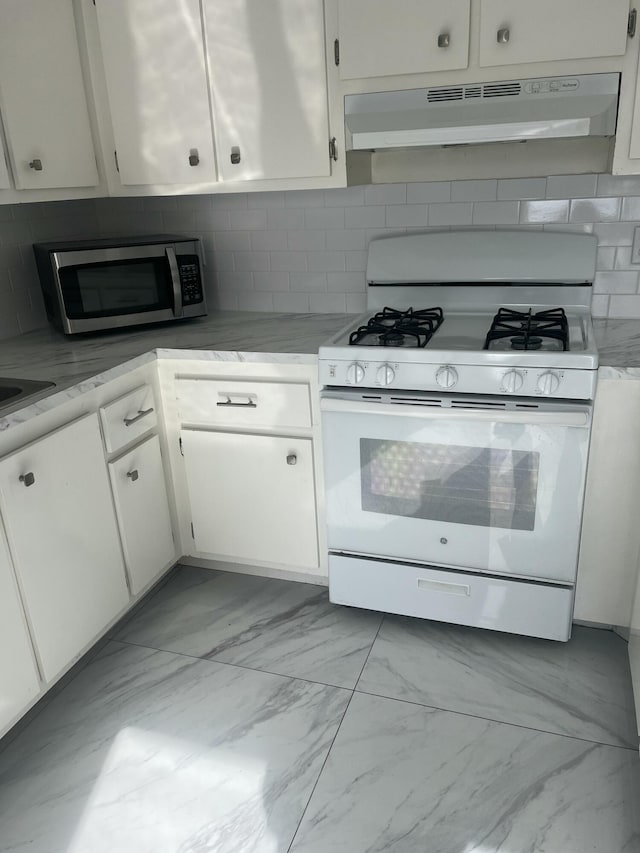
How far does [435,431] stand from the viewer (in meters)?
2.01

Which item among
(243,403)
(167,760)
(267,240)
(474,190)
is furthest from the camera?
(267,240)

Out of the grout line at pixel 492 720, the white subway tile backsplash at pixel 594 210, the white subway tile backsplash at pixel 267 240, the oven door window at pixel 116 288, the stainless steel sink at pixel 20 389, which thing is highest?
the white subway tile backsplash at pixel 594 210

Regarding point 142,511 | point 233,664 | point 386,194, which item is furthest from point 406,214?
point 233,664

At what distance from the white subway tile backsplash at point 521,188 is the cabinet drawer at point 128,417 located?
4.73 ft

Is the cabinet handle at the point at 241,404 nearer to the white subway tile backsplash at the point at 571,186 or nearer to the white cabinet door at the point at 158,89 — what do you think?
the white cabinet door at the point at 158,89

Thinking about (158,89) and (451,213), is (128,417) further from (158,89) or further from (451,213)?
(451,213)

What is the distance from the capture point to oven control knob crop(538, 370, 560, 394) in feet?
6.04

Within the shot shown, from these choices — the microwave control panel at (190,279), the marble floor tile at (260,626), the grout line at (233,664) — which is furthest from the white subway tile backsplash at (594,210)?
the grout line at (233,664)

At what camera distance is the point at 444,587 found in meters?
2.17

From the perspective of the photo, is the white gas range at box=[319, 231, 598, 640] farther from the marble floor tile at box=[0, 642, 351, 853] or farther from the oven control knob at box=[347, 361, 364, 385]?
the marble floor tile at box=[0, 642, 351, 853]

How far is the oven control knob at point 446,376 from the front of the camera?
6.32 feet

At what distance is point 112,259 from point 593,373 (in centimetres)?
166

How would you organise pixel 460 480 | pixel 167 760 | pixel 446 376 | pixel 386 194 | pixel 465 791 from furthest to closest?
pixel 386 194, pixel 460 480, pixel 446 376, pixel 167 760, pixel 465 791

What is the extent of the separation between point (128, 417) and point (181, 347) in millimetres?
303
